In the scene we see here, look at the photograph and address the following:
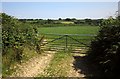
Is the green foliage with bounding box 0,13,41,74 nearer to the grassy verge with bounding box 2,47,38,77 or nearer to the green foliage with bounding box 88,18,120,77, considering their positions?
the grassy verge with bounding box 2,47,38,77

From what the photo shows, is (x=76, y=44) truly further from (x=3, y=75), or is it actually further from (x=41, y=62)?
(x=3, y=75)

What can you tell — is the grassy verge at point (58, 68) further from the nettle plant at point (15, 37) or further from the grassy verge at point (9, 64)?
the nettle plant at point (15, 37)

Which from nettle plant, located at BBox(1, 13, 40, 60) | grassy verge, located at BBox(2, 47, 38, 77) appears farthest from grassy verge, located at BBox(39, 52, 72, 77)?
nettle plant, located at BBox(1, 13, 40, 60)

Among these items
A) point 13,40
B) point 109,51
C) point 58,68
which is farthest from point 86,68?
point 13,40

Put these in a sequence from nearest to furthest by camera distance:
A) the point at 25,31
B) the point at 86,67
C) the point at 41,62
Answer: the point at 86,67
the point at 41,62
the point at 25,31

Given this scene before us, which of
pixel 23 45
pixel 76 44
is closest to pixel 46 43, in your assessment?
pixel 76 44

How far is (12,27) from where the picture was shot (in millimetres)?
12664

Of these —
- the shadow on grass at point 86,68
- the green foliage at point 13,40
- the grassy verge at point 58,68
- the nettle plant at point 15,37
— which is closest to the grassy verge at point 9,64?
the green foliage at point 13,40

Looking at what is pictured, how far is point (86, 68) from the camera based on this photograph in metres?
11.4

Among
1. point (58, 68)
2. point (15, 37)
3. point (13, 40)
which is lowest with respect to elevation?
point (58, 68)

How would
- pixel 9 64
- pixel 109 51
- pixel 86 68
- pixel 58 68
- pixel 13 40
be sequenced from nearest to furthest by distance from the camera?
pixel 109 51 → pixel 9 64 → pixel 58 68 → pixel 86 68 → pixel 13 40

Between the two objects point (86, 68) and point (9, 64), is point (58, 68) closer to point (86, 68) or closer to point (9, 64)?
point (86, 68)

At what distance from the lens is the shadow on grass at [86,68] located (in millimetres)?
9891

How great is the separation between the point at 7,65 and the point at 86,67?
383cm
